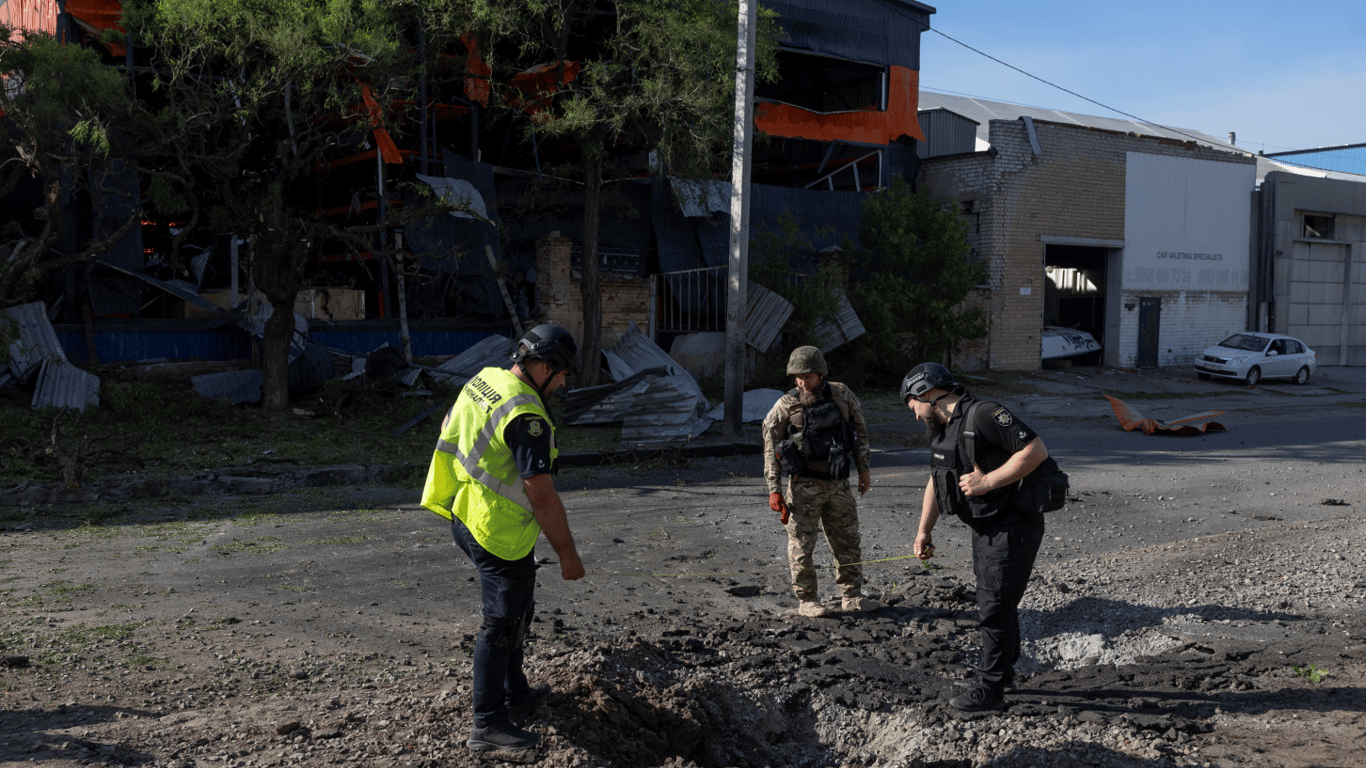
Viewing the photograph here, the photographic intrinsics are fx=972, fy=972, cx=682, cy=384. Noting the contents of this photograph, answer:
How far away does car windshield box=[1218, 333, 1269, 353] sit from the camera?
26719 millimetres

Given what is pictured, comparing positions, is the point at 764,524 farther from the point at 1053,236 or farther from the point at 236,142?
the point at 1053,236

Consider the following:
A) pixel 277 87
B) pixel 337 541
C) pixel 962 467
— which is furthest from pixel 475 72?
pixel 962 467

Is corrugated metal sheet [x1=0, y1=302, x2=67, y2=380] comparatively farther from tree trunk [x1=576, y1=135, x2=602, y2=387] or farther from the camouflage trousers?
the camouflage trousers

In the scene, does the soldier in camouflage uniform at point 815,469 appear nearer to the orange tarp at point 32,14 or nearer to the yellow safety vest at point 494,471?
the yellow safety vest at point 494,471

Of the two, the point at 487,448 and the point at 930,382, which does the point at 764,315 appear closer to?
the point at 930,382

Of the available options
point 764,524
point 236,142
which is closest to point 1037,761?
point 764,524

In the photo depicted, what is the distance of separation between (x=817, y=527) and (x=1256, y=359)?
25.0m

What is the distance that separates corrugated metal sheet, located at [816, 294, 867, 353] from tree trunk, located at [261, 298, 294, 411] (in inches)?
385

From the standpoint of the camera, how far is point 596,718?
415cm

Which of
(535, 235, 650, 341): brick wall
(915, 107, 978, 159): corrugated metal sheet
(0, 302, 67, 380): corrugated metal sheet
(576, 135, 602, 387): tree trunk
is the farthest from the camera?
(915, 107, 978, 159): corrugated metal sheet

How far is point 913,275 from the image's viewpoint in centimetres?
2109

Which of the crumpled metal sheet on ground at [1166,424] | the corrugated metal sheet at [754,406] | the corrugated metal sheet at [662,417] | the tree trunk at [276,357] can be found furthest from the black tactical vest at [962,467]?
the crumpled metal sheet on ground at [1166,424]

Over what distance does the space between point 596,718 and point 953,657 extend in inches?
87.2

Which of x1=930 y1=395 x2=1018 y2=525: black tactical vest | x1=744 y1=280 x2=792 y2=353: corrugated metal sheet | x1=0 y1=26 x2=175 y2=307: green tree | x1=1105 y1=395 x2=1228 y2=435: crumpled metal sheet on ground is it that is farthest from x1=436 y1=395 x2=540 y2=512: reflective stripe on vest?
x1=744 y1=280 x2=792 y2=353: corrugated metal sheet
